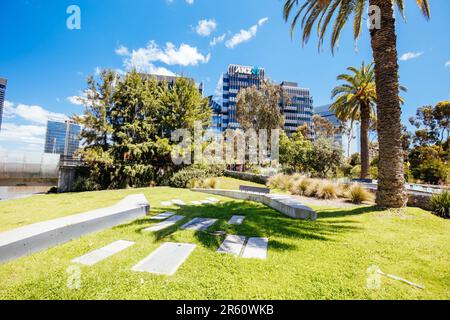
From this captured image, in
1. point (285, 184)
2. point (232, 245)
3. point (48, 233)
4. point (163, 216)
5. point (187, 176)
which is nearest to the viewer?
point (48, 233)

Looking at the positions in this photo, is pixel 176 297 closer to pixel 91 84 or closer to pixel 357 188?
pixel 357 188

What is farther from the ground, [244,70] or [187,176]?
[244,70]

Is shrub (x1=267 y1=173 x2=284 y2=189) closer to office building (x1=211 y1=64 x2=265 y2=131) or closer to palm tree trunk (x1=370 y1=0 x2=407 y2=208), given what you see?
palm tree trunk (x1=370 y1=0 x2=407 y2=208)

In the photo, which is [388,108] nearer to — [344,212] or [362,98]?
[344,212]

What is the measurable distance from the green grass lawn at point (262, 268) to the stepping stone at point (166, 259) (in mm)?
136

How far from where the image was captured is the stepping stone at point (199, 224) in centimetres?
547

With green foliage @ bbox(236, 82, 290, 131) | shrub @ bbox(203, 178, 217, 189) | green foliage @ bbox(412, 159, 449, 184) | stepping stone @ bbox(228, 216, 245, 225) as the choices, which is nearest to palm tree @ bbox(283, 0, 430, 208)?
stepping stone @ bbox(228, 216, 245, 225)

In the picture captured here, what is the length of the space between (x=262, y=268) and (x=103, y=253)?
2.95 meters

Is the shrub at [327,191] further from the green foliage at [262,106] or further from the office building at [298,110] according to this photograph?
the office building at [298,110]

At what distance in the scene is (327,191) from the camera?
10.7 m

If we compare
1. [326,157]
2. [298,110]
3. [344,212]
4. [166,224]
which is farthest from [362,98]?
[298,110]

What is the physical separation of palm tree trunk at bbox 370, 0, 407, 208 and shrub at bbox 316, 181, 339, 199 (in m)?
2.93

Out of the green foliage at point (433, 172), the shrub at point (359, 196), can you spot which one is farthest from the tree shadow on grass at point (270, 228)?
the green foliage at point (433, 172)

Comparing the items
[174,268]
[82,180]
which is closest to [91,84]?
[82,180]
